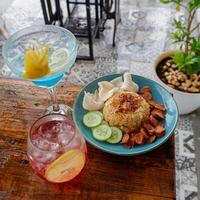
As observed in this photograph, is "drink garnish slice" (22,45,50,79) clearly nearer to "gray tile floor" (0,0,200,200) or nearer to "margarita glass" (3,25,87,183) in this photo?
"margarita glass" (3,25,87,183)

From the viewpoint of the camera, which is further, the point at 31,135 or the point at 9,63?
the point at 9,63

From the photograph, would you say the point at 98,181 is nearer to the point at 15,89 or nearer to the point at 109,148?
the point at 109,148

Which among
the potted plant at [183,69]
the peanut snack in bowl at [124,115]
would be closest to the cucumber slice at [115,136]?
the peanut snack in bowl at [124,115]

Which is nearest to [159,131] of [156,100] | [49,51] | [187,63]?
[156,100]

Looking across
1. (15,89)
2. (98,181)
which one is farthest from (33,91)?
(98,181)

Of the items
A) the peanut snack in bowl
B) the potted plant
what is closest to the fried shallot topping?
the peanut snack in bowl

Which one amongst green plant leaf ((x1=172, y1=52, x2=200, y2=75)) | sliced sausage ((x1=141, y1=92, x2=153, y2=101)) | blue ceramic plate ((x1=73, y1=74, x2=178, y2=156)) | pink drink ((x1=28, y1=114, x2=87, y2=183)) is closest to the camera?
pink drink ((x1=28, y1=114, x2=87, y2=183))

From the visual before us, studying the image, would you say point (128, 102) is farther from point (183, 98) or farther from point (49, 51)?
point (183, 98)
